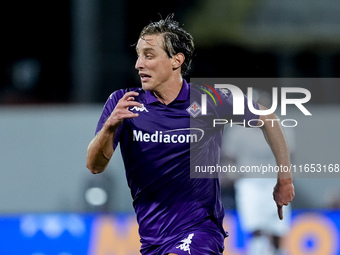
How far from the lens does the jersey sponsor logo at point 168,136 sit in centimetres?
452

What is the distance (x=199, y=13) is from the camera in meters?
11.1

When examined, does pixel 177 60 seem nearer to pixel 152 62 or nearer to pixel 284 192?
pixel 152 62

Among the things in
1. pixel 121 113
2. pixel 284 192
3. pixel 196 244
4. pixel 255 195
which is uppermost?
pixel 121 113

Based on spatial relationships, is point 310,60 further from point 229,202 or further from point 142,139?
point 142,139

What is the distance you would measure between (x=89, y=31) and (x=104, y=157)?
6364 millimetres

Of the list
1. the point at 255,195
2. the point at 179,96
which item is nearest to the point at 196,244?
the point at 179,96

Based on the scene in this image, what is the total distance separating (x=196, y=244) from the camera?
4352mm

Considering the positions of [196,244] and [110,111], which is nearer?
[196,244]

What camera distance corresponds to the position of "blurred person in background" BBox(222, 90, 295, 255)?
8.29 meters

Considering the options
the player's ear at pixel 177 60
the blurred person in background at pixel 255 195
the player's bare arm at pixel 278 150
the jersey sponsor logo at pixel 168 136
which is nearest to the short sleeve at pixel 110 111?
the jersey sponsor logo at pixel 168 136

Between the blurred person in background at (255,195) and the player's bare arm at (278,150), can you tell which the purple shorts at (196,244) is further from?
the blurred person in background at (255,195)

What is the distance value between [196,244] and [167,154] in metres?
0.60

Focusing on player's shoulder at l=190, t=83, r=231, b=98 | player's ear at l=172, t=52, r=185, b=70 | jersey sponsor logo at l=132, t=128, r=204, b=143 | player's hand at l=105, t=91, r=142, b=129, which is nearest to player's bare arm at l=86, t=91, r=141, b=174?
player's hand at l=105, t=91, r=142, b=129

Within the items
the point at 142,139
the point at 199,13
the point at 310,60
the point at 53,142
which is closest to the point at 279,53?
the point at 310,60
